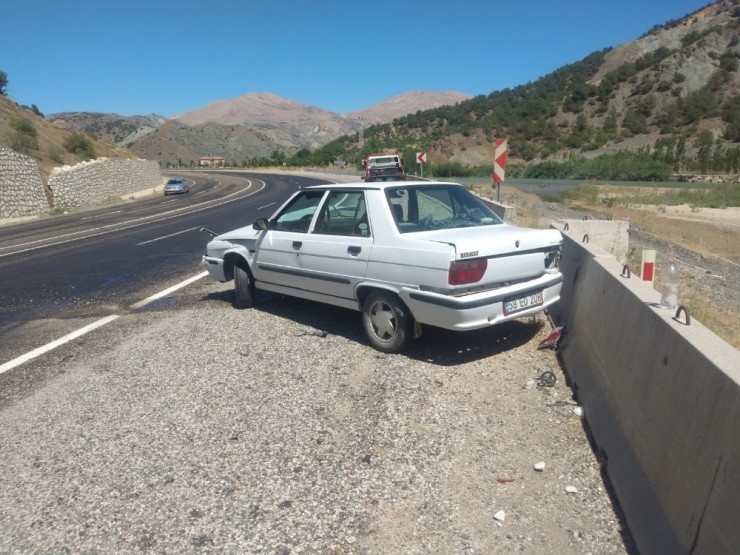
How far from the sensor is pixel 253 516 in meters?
3.38

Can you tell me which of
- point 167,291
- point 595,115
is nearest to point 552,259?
point 167,291

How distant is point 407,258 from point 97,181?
38581mm

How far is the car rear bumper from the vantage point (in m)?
5.16

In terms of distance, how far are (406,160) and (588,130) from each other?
91.1 ft

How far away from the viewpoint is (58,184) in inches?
1347

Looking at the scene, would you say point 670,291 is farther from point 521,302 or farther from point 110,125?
point 110,125

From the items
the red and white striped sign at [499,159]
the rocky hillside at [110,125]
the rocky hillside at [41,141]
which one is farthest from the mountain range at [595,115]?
the rocky hillside at [110,125]

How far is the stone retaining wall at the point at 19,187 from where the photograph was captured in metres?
28.7

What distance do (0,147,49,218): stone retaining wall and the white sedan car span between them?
87.9 feet

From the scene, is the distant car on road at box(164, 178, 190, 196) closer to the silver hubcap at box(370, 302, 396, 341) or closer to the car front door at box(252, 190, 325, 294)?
the car front door at box(252, 190, 325, 294)

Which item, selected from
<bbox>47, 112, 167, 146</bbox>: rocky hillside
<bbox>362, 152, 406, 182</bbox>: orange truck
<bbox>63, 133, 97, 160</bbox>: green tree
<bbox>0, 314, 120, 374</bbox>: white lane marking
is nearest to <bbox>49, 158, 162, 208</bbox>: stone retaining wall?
<bbox>63, 133, 97, 160</bbox>: green tree

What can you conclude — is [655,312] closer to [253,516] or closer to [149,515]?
[253,516]

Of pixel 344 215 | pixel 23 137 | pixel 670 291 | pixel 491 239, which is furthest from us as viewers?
pixel 23 137

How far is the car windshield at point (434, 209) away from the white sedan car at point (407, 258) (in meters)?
0.01
